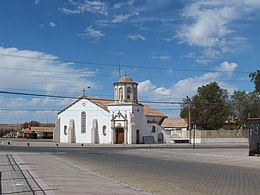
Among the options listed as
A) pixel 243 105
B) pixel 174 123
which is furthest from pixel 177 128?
pixel 243 105

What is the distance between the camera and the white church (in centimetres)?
7912

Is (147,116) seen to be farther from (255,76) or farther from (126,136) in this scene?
(255,76)

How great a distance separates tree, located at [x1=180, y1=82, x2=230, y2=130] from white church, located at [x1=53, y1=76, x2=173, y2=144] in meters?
7.80

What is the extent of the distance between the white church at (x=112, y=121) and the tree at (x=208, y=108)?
25.6 ft

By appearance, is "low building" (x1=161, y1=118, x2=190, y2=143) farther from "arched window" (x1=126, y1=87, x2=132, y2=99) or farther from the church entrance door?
"arched window" (x1=126, y1=87, x2=132, y2=99)

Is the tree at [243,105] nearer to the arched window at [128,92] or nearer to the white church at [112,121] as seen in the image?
the white church at [112,121]

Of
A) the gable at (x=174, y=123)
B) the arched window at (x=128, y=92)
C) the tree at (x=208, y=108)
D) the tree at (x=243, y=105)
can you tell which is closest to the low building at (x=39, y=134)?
the gable at (x=174, y=123)

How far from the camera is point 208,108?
87562 millimetres

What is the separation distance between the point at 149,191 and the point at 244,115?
83.0 metres

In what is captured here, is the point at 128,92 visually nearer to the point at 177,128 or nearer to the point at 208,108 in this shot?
the point at 177,128

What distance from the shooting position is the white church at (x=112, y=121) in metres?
79.1

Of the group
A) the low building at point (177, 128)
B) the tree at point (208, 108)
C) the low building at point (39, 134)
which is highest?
the tree at point (208, 108)

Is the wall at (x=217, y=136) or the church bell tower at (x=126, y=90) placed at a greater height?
the church bell tower at (x=126, y=90)

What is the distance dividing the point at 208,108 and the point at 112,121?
20.1 metres
